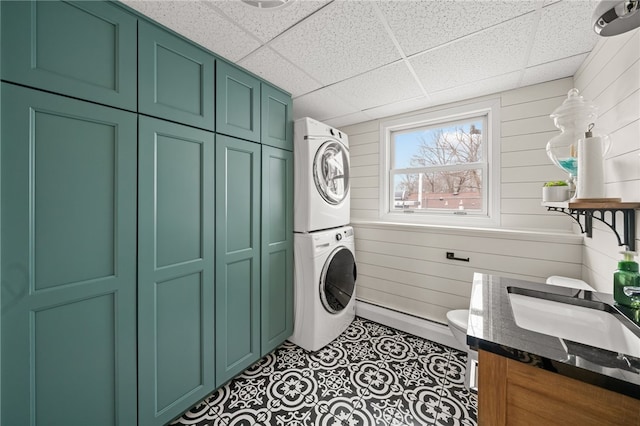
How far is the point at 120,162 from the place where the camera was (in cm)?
120

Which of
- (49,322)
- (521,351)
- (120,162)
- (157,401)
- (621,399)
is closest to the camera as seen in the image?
(621,399)

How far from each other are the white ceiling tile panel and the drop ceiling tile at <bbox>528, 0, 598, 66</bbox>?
75 cm

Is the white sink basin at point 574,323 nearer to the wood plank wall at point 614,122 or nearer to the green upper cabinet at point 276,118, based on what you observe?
the wood plank wall at point 614,122

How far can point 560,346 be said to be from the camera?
0.75 metres

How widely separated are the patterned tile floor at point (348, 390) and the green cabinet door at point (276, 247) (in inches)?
10.3

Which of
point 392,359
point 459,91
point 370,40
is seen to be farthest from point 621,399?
point 459,91

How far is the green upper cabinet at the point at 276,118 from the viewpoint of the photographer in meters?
1.97

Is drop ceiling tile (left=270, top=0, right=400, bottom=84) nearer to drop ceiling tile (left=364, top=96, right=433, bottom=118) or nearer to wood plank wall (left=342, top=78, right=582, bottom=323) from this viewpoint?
drop ceiling tile (left=364, top=96, right=433, bottom=118)

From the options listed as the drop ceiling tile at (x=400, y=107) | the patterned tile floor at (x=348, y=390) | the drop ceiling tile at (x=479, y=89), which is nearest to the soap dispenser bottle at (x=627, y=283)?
the patterned tile floor at (x=348, y=390)

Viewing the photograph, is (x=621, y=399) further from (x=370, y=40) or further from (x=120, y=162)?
(x=120, y=162)

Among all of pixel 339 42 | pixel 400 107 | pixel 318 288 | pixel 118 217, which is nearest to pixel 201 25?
pixel 339 42

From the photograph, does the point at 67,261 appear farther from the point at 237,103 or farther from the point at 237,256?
the point at 237,103

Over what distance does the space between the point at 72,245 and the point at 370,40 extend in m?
1.90

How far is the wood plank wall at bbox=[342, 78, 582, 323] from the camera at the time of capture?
1.88 metres
